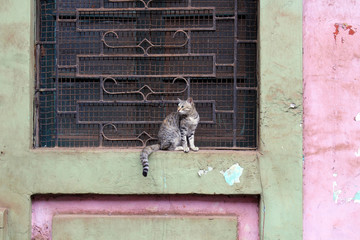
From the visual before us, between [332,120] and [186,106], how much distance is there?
1335 millimetres

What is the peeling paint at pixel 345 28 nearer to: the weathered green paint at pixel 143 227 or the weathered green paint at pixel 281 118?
the weathered green paint at pixel 281 118

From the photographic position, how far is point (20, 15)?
12.0 ft

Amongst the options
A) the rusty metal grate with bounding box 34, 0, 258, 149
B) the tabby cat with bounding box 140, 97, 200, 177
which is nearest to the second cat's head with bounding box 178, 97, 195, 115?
the tabby cat with bounding box 140, 97, 200, 177

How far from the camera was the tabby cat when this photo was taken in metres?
3.58

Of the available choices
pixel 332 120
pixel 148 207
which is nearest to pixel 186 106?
pixel 148 207

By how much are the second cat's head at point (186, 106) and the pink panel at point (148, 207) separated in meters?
0.78

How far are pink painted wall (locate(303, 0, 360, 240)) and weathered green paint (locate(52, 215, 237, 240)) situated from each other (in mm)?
790

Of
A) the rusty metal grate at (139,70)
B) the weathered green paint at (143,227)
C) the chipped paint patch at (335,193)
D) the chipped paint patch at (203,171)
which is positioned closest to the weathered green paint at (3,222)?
the weathered green paint at (143,227)

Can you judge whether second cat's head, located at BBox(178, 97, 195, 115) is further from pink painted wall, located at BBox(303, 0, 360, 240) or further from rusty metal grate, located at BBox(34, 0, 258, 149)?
pink painted wall, located at BBox(303, 0, 360, 240)

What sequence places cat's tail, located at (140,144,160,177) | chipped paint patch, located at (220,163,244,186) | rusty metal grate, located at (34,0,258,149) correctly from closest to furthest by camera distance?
cat's tail, located at (140,144,160,177) → chipped paint patch, located at (220,163,244,186) → rusty metal grate, located at (34,0,258,149)

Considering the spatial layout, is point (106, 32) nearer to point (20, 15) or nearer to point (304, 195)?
point (20, 15)

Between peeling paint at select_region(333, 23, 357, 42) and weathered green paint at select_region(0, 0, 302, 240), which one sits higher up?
peeling paint at select_region(333, 23, 357, 42)

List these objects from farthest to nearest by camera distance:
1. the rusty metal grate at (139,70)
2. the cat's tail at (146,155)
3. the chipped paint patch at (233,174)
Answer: the rusty metal grate at (139,70) → the chipped paint patch at (233,174) → the cat's tail at (146,155)

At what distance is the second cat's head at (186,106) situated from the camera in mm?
3531
